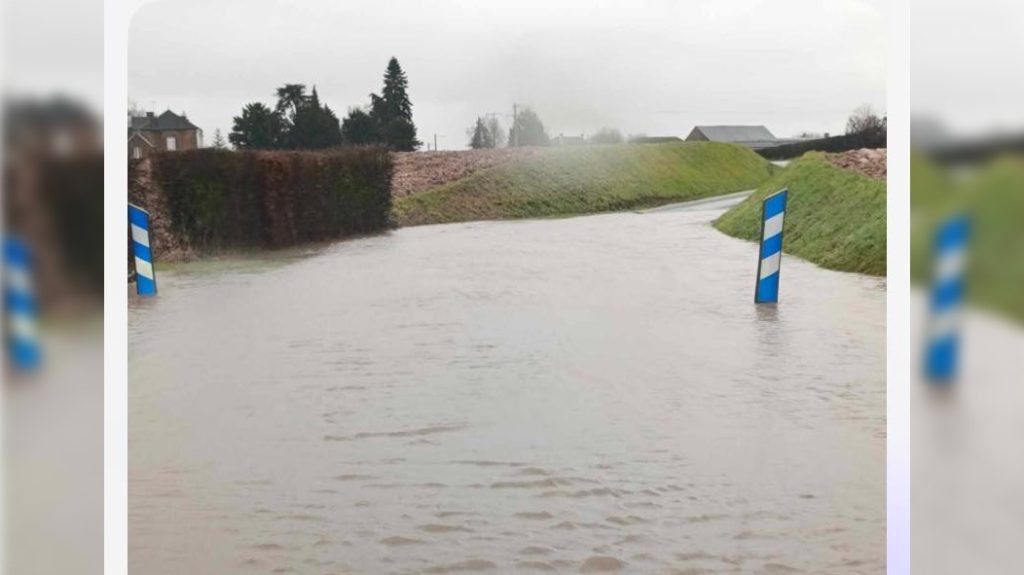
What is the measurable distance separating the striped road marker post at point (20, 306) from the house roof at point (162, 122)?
2.89ft

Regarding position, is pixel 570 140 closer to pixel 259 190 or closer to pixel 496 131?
pixel 496 131

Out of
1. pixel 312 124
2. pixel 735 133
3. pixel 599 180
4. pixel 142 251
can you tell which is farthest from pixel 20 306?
pixel 735 133

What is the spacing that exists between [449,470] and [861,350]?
5.75 feet

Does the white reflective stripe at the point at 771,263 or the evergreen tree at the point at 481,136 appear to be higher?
the evergreen tree at the point at 481,136

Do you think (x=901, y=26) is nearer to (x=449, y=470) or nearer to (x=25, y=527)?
(x=449, y=470)

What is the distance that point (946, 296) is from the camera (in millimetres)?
3242

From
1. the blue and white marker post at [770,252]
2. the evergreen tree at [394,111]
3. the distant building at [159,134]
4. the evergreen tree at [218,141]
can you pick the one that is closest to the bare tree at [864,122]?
the blue and white marker post at [770,252]

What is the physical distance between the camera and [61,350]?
3.32 metres

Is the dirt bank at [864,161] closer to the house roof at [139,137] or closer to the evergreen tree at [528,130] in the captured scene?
the evergreen tree at [528,130]

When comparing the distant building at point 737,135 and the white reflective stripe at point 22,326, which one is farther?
the distant building at point 737,135

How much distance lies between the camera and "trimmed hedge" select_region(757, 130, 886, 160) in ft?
12.4

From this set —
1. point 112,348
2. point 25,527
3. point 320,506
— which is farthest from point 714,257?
point 25,527

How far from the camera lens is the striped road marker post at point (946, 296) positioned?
3193 mm

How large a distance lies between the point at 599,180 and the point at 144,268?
76.8 inches
